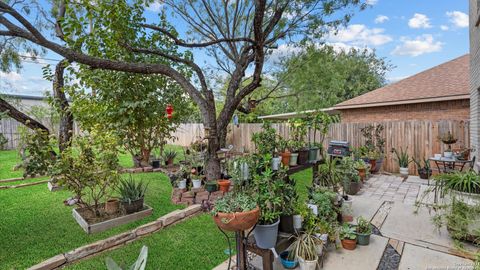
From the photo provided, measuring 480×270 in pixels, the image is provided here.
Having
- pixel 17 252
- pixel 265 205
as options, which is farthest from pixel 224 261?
pixel 17 252

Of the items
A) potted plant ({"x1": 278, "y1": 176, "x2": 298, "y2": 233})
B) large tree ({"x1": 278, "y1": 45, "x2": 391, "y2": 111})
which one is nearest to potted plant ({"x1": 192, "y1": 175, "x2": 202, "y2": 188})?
potted plant ({"x1": 278, "y1": 176, "x2": 298, "y2": 233})

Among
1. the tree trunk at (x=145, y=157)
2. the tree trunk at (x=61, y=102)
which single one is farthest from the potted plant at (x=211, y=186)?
the tree trunk at (x=61, y=102)

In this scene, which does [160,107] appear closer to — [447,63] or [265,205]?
[265,205]

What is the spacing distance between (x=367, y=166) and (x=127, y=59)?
6607mm

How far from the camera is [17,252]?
251 cm

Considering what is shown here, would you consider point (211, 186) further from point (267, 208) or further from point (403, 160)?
point (403, 160)

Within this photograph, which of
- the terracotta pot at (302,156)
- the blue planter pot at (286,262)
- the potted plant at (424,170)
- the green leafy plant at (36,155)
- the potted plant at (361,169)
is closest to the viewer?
the blue planter pot at (286,262)

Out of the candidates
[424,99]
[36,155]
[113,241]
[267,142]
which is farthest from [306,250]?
[424,99]

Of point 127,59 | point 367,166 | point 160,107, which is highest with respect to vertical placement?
point 127,59

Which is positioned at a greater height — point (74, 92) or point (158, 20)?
point (158, 20)

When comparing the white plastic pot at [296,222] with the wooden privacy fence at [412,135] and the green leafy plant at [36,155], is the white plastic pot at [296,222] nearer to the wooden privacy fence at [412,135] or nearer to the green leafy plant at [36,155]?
the green leafy plant at [36,155]

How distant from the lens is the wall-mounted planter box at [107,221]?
2.98 m

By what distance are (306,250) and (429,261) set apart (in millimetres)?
1290

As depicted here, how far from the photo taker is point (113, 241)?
8.88ft
